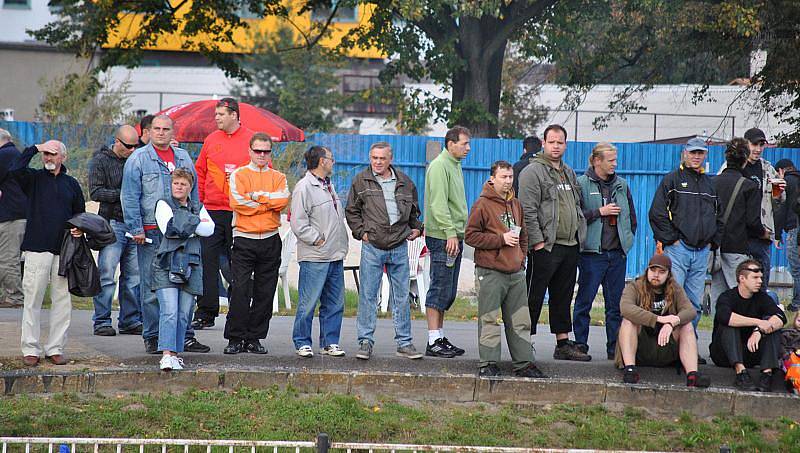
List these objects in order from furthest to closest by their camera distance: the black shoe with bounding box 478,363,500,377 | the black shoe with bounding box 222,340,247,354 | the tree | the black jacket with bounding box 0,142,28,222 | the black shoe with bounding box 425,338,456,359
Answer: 1. the tree
2. the black jacket with bounding box 0,142,28,222
3. the black shoe with bounding box 425,338,456,359
4. the black shoe with bounding box 222,340,247,354
5. the black shoe with bounding box 478,363,500,377

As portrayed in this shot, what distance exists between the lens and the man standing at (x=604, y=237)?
9.39 m

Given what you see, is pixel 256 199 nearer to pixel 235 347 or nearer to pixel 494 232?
pixel 235 347

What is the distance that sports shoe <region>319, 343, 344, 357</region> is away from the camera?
9180 millimetres

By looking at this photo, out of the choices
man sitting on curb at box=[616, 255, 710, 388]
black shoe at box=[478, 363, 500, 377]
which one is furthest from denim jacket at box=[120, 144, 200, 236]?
man sitting on curb at box=[616, 255, 710, 388]

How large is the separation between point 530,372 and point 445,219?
1.48m

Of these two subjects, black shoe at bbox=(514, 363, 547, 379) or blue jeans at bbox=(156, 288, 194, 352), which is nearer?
blue jeans at bbox=(156, 288, 194, 352)

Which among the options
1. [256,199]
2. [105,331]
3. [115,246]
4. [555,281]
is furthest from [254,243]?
[555,281]

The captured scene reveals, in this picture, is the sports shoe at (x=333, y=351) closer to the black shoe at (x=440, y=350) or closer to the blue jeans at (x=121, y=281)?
the black shoe at (x=440, y=350)

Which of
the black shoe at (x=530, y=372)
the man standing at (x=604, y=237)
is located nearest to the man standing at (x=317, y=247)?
the black shoe at (x=530, y=372)

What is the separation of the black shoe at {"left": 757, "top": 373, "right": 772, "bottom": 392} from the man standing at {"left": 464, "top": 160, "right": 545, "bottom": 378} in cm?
179

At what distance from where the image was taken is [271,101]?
4662cm

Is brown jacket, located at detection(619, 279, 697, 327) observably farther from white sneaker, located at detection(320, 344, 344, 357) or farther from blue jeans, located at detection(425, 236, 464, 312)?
white sneaker, located at detection(320, 344, 344, 357)

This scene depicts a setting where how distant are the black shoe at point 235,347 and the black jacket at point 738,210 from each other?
4358 millimetres

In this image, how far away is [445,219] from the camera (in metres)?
9.09
